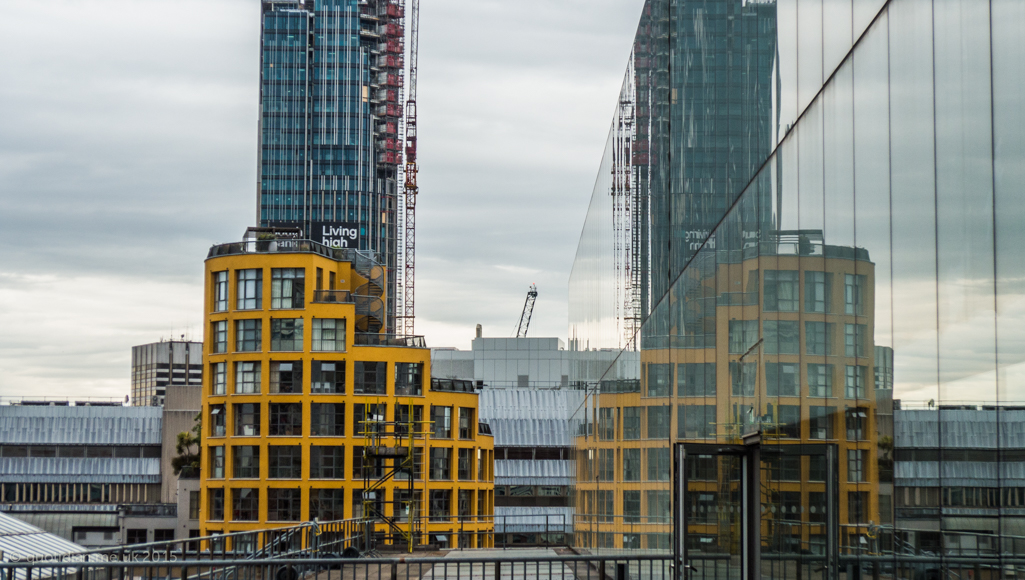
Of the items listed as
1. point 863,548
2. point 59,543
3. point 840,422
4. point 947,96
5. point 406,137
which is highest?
point 406,137

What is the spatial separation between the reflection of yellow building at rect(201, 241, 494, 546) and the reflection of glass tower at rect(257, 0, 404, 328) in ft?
290

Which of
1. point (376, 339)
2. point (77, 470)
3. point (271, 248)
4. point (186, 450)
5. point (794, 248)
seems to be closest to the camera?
point (794, 248)

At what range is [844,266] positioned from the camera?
772 cm

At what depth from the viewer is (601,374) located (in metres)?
28.0

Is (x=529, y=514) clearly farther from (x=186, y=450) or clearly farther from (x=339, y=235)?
(x=339, y=235)

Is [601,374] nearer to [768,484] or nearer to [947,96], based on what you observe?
[768,484]

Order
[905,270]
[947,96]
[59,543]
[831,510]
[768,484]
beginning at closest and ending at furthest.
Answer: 1. [947,96]
2. [905,270]
3. [831,510]
4. [768,484]
5. [59,543]

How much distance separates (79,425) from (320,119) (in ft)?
219

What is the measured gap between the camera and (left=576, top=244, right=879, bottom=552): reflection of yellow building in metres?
7.53

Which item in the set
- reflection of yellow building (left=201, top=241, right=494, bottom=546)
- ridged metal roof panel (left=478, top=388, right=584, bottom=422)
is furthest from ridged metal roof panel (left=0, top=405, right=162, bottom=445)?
reflection of yellow building (left=201, top=241, right=494, bottom=546)

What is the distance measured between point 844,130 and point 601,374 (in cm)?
2046

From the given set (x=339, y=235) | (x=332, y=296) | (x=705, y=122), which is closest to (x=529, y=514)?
(x=332, y=296)

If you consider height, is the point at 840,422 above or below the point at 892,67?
below

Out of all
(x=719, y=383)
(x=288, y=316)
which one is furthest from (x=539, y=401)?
(x=719, y=383)
